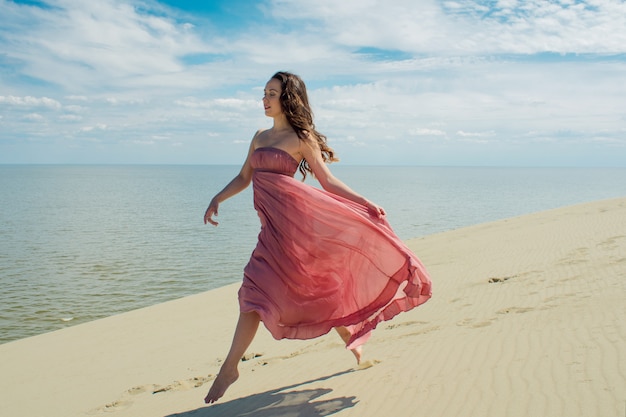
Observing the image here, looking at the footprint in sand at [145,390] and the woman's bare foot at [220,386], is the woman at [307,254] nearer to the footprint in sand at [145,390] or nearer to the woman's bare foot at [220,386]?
the woman's bare foot at [220,386]

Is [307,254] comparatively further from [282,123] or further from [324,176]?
[282,123]

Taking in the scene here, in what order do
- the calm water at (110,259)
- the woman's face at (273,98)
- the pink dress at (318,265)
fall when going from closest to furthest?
the pink dress at (318,265) → the woman's face at (273,98) → the calm water at (110,259)

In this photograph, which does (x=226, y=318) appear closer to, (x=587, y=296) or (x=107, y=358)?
(x=107, y=358)

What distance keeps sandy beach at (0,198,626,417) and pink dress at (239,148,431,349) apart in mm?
622

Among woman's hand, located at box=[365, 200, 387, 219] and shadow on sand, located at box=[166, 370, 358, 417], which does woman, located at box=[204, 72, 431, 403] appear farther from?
shadow on sand, located at box=[166, 370, 358, 417]

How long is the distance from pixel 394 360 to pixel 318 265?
1.48 metres

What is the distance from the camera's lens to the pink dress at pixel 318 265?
3.95 metres

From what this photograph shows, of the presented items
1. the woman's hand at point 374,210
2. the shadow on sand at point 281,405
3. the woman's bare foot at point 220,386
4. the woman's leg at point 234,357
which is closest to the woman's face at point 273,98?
the woman's hand at point 374,210

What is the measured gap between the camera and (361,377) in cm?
463

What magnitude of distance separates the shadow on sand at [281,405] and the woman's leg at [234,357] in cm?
41

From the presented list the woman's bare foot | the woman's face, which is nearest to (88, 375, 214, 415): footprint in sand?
the woman's bare foot

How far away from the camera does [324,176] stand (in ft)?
13.4

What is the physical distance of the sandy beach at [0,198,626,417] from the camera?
3.88 m

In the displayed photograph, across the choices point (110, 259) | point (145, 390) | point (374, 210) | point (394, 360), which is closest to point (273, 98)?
point (374, 210)
